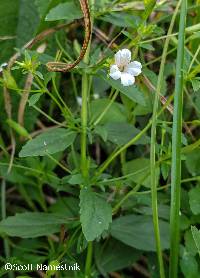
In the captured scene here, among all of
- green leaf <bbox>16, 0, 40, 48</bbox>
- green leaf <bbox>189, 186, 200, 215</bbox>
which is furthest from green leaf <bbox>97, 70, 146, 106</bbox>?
green leaf <bbox>16, 0, 40, 48</bbox>

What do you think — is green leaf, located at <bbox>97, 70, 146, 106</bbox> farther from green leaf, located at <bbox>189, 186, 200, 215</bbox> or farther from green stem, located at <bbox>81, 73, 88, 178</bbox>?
green leaf, located at <bbox>189, 186, 200, 215</bbox>

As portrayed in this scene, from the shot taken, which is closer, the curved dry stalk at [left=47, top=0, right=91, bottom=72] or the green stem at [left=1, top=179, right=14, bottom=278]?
the curved dry stalk at [left=47, top=0, right=91, bottom=72]

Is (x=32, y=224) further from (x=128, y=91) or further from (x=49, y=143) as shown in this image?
(x=128, y=91)

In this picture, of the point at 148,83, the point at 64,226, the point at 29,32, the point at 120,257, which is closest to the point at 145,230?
the point at 120,257

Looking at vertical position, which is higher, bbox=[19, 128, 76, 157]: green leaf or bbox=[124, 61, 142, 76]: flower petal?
bbox=[124, 61, 142, 76]: flower petal

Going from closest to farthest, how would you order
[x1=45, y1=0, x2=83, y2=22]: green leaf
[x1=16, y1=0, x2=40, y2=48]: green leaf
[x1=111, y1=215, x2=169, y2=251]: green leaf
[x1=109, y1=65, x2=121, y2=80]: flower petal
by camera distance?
[x1=109, y1=65, x2=121, y2=80]: flower petal
[x1=45, y1=0, x2=83, y2=22]: green leaf
[x1=111, y1=215, x2=169, y2=251]: green leaf
[x1=16, y1=0, x2=40, y2=48]: green leaf

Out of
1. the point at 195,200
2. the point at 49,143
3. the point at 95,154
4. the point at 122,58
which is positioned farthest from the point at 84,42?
the point at 95,154

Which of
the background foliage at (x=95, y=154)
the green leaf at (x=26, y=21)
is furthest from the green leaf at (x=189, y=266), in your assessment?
the green leaf at (x=26, y=21)
